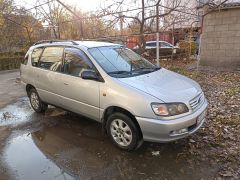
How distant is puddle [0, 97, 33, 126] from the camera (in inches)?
228

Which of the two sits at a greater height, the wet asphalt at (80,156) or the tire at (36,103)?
the tire at (36,103)

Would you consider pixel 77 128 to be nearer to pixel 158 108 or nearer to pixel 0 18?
pixel 158 108

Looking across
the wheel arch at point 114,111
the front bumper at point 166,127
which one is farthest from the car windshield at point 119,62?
the front bumper at point 166,127

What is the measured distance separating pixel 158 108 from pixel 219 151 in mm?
1310

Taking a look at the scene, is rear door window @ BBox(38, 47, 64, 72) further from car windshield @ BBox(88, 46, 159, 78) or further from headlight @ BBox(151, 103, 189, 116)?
headlight @ BBox(151, 103, 189, 116)

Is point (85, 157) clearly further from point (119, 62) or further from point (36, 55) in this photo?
point (36, 55)

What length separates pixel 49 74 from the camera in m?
5.32

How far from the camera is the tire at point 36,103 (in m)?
6.02

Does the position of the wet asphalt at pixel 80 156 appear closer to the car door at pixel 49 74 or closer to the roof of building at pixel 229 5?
the car door at pixel 49 74


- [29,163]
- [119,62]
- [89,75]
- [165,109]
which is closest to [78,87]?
[89,75]

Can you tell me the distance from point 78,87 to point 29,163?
1.50 metres

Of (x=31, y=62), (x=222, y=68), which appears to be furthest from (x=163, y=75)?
(x=222, y=68)

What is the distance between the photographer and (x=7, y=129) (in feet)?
17.4

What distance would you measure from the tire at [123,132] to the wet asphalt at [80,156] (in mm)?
142
